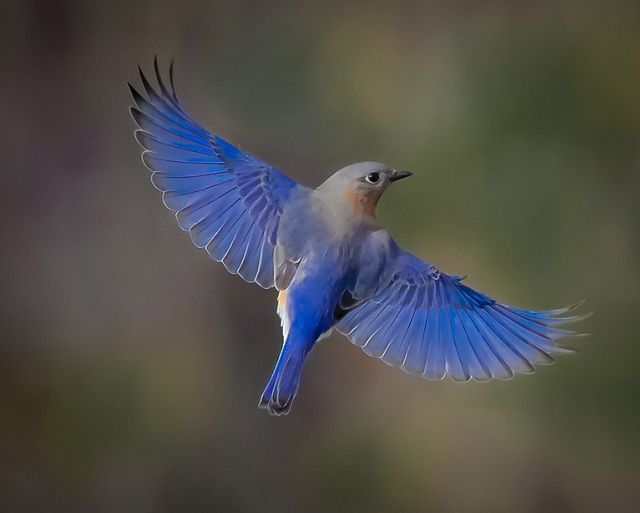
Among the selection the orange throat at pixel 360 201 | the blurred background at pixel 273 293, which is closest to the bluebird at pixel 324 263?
the orange throat at pixel 360 201

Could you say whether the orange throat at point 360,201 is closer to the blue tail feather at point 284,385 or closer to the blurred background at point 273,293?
the blue tail feather at point 284,385

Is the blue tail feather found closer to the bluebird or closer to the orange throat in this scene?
the bluebird

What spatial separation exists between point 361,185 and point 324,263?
0.30ft

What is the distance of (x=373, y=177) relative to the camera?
893 mm

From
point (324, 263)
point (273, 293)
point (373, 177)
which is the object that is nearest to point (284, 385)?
point (324, 263)

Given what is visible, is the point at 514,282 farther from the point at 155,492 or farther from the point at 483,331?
the point at 155,492

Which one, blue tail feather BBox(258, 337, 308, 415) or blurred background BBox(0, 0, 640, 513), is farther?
blurred background BBox(0, 0, 640, 513)

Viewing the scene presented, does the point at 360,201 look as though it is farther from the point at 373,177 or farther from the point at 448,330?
the point at 448,330

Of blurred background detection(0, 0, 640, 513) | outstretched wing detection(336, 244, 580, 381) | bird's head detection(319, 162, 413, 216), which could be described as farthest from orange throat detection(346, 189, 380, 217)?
blurred background detection(0, 0, 640, 513)

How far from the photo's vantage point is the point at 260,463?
4.02 ft

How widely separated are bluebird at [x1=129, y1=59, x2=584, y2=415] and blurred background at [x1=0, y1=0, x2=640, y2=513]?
0.85ft

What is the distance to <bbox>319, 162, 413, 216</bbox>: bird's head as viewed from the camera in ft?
2.92

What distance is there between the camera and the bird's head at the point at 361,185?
0.89m

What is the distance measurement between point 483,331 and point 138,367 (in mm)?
521
